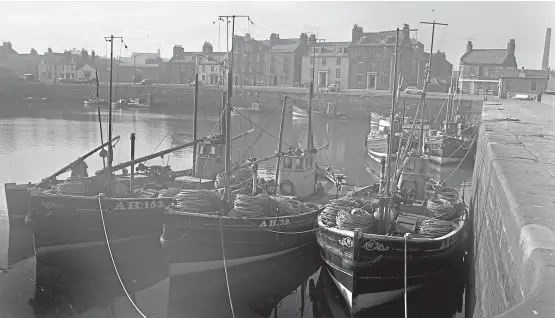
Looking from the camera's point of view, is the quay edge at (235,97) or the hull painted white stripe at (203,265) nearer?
the hull painted white stripe at (203,265)

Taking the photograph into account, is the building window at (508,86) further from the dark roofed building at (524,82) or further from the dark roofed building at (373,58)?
the dark roofed building at (373,58)

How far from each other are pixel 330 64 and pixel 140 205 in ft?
244

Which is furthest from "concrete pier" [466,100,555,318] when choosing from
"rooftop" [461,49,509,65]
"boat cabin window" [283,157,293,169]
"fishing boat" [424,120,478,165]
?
"rooftop" [461,49,509,65]

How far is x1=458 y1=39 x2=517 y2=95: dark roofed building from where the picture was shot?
249 ft

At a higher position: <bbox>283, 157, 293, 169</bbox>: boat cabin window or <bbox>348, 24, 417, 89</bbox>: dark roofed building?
<bbox>348, 24, 417, 89</bbox>: dark roofed building

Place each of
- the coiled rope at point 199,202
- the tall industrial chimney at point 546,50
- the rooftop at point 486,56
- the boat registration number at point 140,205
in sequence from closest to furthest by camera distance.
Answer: the coiled rope at point 199,202 → the boat registration number at point 140,205 → the rooftop at point 486,56 → the tall industrial chimney at point 546,50

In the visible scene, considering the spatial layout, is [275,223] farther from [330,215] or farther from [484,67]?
[484,67]

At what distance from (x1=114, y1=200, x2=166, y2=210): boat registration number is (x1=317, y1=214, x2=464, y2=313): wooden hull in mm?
5929

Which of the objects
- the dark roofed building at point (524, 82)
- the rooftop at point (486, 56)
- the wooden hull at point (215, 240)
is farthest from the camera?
the rooftop at point (486, 56)

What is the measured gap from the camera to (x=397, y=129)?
4403 centimetres

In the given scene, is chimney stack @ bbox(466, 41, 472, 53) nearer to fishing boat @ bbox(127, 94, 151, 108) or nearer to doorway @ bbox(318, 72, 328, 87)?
doorway @ bbox(318, 72, 328, 87)

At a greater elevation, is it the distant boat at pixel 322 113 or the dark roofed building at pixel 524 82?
the dark roofed building at pixel 524 82

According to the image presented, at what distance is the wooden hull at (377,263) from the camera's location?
1291 centimetres

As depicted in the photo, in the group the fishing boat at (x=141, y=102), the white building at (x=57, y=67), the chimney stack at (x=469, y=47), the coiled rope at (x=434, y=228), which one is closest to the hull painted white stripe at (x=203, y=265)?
the coiled rope at (x=434, y=228)
